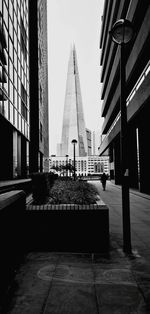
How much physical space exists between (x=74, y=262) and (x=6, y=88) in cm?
1574

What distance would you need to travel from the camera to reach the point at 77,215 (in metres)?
5.20

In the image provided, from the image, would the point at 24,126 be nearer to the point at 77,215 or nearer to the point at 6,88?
the point at 6,88

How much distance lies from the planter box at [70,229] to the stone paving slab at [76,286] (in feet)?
1.21

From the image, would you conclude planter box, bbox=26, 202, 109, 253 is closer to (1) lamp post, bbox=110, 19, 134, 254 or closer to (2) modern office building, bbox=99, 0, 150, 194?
(1) lamp post, bbox=110, 19, 134, 254

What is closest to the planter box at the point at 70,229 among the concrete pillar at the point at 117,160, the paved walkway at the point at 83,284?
the paved walkway at the point at 83,284

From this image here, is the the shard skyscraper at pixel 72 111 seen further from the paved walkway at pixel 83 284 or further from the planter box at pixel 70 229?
the paved walkway at pixel 83 284

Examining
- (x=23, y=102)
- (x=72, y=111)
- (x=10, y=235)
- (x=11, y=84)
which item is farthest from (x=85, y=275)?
(x=72, y=111)

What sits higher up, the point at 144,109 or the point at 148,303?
the point at 144,109

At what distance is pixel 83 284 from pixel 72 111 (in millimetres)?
179712

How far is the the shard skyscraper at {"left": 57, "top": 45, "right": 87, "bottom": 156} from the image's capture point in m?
175

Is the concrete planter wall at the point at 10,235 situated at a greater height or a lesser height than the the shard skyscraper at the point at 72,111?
lesser

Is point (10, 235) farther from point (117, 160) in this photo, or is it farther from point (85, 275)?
point (117, 160)

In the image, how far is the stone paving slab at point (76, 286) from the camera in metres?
2.94

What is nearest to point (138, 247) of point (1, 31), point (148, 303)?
point (148, 303)
